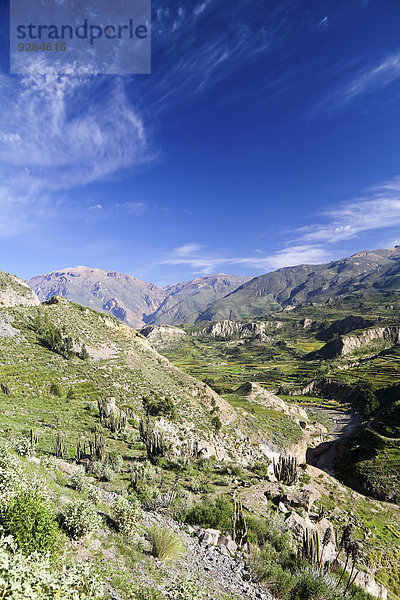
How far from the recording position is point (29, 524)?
22.1 ft

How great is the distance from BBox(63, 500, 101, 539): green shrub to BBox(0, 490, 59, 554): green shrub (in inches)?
55.7

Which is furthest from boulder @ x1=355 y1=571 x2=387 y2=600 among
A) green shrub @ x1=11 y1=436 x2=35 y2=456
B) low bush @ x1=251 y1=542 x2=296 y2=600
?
green shrub @ x1=11 y1=436 x2=35 y2=456

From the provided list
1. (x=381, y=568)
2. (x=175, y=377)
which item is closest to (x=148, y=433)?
(x=381, y=568)

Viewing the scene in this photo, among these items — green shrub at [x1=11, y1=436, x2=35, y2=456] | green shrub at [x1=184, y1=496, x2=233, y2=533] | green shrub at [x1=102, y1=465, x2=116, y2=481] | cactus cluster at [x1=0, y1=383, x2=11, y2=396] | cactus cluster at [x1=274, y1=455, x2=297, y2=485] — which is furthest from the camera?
cactus cluster at [x1=0, y1=383, x2=11, y2=396]

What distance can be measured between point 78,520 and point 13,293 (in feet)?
367

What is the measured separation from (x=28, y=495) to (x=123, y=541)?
5.05 metres

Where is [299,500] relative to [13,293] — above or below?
below

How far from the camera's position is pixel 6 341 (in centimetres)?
4191

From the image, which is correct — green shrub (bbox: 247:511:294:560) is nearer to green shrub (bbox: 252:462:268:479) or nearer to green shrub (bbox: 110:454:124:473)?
green shrub (bbox: 110:454:124:473)

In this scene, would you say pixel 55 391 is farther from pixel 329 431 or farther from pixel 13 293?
pixel 13 293

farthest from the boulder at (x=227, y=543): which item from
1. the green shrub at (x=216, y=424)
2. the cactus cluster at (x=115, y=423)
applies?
the green shrub at (x=216, y=424)

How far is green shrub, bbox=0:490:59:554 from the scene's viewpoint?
21.5ft

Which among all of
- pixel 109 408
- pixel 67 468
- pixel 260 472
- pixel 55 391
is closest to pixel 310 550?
pixel 260 472

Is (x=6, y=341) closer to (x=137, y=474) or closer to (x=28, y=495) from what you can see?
(x=137, y=474)
